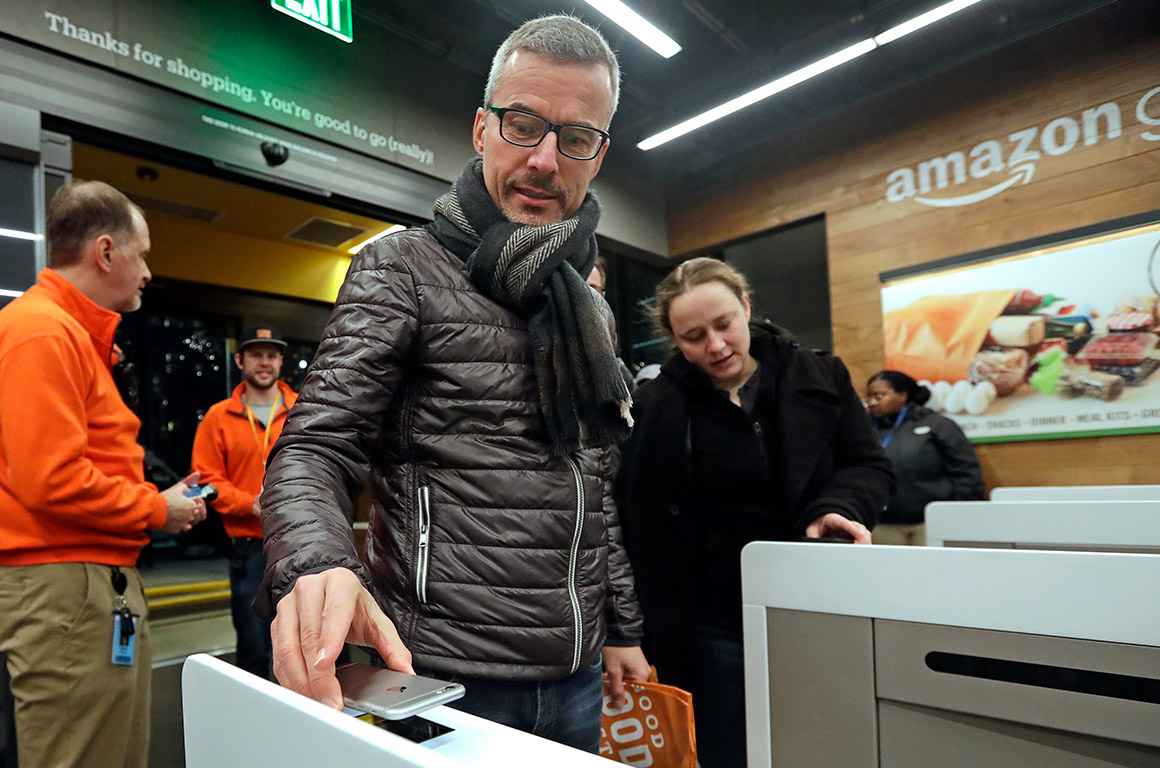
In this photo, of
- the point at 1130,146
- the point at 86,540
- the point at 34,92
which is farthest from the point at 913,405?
the point at 34,92

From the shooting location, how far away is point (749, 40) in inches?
162

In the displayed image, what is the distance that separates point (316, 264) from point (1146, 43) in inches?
230

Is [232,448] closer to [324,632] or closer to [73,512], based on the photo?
[73,512]

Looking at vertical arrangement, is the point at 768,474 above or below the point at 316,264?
below

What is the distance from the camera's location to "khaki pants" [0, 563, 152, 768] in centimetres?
151

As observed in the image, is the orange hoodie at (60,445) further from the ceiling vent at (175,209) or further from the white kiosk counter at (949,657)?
the ceiling vent at (175,209)

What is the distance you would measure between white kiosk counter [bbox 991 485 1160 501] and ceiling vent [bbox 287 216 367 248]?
4851 millimetres

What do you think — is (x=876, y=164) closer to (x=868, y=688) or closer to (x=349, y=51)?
(x=349, y=51)

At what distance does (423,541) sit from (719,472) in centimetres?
89

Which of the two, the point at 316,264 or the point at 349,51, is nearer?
the point at 349,51

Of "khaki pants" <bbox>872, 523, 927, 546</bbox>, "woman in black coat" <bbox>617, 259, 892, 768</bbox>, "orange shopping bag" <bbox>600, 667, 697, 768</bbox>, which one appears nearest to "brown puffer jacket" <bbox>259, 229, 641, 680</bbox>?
"orange shopping bag" <bbox>600, 667, 697, 768</bbox>

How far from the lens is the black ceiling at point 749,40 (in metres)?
3.75

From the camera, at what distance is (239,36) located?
10.6ft

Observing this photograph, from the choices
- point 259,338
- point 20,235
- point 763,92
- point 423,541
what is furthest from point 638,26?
point 423,541
